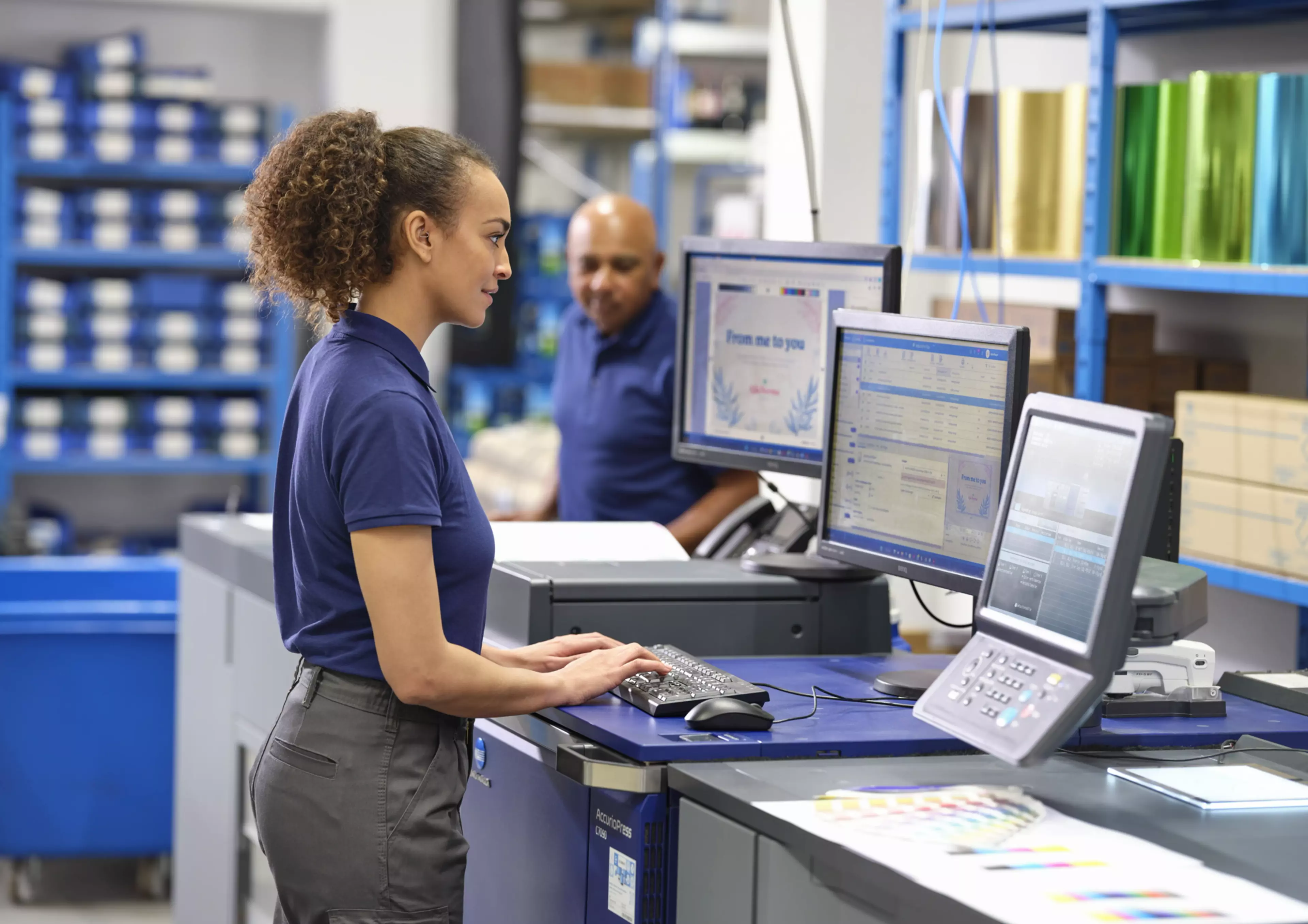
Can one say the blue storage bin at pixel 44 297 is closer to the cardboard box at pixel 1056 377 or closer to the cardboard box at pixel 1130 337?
the cardboard box at pixel 1056 377

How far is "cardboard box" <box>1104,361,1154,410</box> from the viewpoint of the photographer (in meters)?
2.78

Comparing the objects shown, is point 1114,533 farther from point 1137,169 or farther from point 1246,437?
point 1137,169

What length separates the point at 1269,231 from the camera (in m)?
2.47

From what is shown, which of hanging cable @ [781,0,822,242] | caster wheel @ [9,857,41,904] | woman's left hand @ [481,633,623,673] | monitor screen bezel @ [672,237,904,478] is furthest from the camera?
caster wheel @ [9,857,41,904]

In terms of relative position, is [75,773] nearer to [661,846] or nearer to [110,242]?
[661,846]

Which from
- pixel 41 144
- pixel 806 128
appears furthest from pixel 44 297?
pixel 806 128

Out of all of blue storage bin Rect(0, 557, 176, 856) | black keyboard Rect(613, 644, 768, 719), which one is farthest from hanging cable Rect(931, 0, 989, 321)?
blue storage bin Rect(0, 557, 176, 856)

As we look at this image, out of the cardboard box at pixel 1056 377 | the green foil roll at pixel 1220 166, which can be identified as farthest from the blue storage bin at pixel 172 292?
the green foil roll at pixel 1220 166

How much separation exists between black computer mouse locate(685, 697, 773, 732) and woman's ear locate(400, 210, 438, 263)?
578 mm

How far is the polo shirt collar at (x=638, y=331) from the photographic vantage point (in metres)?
3.18

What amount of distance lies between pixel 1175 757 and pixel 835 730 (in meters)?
0.39

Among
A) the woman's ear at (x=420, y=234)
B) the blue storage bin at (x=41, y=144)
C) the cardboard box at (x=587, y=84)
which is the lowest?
the woman's ear at (x=420, y=234)

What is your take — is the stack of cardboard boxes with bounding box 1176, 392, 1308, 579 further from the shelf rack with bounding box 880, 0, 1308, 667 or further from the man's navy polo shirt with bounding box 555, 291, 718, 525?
the man's navy polo shirt with bounding box 555, 291, 718, 525

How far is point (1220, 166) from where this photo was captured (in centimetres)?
256
